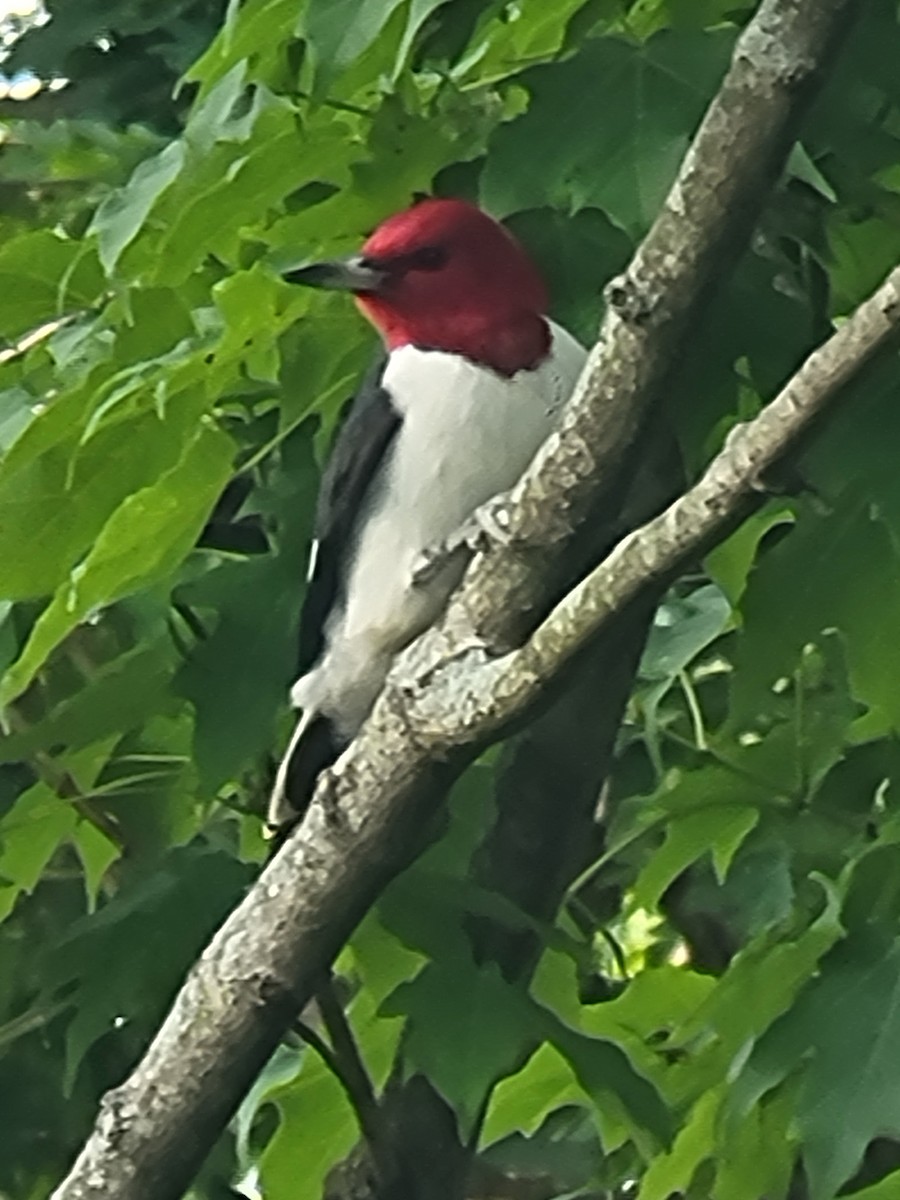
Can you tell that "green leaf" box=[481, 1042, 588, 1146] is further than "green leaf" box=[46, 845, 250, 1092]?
Yes

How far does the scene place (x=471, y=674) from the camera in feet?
3.47

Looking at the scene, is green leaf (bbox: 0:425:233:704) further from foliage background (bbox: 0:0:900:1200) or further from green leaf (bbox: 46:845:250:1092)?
green leaf (bbox: 46:845:250:1092)

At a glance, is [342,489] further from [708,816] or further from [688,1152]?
[688,1152]

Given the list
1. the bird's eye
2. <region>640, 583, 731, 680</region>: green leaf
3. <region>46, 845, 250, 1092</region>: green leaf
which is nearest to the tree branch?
<region>46, 845, 250, 1092</region>: green leaf

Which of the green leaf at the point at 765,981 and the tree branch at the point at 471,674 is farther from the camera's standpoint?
the green leaf at the point at 765,981

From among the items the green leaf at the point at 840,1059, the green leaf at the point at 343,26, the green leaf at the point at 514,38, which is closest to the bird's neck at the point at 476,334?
the green leaf at the point at 514,38

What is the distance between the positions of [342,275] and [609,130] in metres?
0.27

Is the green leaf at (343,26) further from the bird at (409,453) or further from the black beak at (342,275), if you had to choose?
the bird at (409,453)

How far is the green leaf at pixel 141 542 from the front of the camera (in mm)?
1041

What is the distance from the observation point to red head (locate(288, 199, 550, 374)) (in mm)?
1355

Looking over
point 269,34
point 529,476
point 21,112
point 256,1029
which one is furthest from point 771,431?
point 21,112

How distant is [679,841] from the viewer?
138 centimetres

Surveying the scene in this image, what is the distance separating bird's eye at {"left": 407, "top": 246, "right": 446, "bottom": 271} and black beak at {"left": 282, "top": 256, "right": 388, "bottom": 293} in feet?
0.16

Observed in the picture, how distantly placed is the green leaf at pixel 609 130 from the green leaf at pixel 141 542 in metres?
0.22
